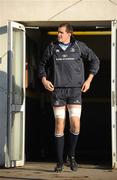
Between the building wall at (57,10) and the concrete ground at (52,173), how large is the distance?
7.24ft

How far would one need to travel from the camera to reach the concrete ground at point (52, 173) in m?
6.85

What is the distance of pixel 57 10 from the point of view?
27.7 feet

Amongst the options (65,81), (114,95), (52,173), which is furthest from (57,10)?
(52,173)

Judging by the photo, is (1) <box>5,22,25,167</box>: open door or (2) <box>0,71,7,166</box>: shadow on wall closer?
(1) <box>5,22,25,167</box>: open door

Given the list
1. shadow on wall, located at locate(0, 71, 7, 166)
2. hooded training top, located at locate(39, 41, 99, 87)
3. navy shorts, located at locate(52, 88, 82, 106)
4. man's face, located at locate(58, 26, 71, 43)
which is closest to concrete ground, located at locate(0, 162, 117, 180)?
shadow on wall, located at locate(0, 71, 7, 166)

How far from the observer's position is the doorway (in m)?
10.5

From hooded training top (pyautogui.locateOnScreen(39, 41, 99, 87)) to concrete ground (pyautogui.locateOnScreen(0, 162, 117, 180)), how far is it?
44.6 inches

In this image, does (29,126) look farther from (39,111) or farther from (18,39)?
(18,39)

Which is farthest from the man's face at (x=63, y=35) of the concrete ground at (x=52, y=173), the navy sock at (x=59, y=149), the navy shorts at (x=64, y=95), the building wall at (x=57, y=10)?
the concrete ground at (x=52, y=173)

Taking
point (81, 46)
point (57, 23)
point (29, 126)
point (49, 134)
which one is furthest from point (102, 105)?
point (81, 46)

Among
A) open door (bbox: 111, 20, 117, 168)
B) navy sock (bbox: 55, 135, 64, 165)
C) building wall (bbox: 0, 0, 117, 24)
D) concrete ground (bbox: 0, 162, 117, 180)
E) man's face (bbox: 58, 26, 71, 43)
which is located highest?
building wall (bbox: 0, 0, 117, 24)

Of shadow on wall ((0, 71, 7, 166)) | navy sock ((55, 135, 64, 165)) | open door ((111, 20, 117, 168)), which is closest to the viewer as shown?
navy sock ((55, 135, 64, 165))

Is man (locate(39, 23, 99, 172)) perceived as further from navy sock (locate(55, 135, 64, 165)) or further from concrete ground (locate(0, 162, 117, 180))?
concrete ground (locate(0, 162, 117, 180))

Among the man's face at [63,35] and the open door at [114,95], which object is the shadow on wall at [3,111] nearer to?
the open door at [114,95]
